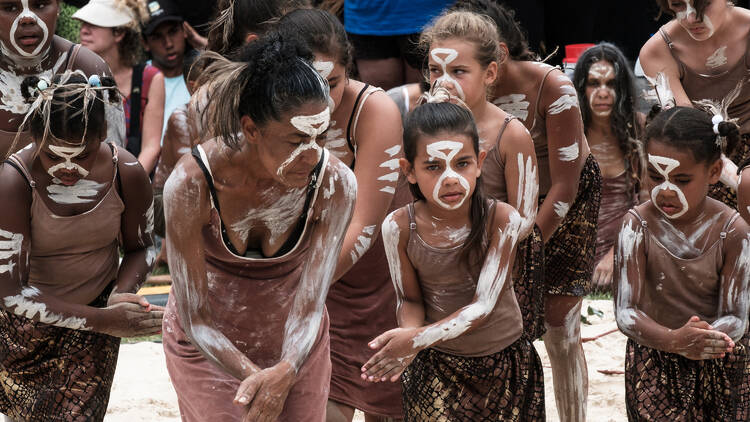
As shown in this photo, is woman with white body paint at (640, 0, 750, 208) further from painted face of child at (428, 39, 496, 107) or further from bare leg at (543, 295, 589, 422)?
painted face of child at (428, 39, 496, 107)

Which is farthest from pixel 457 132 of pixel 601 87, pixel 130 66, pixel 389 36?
pixel 130 66

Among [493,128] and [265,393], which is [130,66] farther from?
[265,393]

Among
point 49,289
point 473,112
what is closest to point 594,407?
point 473,112

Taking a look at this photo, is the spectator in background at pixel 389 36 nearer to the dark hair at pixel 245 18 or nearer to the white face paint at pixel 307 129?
the dark hair at pixel 245 18

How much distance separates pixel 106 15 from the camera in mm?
7004

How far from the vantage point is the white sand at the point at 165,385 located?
505cm

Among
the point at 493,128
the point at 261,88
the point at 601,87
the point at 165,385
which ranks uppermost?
the point at 261,88

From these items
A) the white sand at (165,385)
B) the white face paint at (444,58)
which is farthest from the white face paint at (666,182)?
the white sand at (165,385)

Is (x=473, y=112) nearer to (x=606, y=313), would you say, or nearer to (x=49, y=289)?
(x=49, y=289)

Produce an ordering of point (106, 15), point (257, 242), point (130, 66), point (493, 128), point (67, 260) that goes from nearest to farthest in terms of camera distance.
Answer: point (257, 242), point (67, 260), point (493, 128), point (106, 15), point (130, 66)

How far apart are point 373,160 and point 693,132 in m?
1.06

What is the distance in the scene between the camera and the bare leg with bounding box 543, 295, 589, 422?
173 inches

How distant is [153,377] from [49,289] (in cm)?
188

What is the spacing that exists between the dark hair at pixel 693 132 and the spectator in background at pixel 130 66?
13.1 feet
